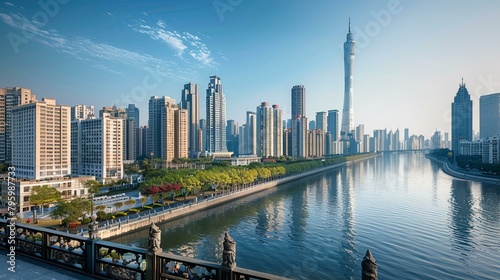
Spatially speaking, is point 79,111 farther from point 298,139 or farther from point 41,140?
point 298,139

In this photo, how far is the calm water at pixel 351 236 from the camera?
17672 millimetres

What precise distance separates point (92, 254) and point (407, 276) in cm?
1713

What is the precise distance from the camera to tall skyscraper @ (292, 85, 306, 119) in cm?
15662

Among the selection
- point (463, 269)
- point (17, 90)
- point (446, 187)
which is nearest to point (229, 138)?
point (17, 90)

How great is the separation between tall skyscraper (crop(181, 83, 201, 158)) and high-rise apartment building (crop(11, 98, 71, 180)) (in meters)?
70.6

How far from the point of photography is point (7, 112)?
2413 inches

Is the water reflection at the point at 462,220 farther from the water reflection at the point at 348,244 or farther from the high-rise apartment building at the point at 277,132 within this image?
the high-rise apartment building at the point at 277,132

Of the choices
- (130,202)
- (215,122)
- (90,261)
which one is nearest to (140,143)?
(215,122)

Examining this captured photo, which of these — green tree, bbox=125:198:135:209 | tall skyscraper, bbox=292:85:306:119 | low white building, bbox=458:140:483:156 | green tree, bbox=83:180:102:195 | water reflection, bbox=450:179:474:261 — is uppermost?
tall skyscraper, bbox=292:85:306:119

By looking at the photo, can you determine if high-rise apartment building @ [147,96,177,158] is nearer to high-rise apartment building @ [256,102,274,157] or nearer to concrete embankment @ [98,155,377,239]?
high-rise apartment building @ [256,102,274,157]

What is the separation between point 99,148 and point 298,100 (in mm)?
120415

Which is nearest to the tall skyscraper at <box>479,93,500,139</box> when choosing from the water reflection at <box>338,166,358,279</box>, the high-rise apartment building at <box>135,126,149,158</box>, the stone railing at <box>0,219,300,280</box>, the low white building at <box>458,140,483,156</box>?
the low white building at <box>458,140,483,156</box>

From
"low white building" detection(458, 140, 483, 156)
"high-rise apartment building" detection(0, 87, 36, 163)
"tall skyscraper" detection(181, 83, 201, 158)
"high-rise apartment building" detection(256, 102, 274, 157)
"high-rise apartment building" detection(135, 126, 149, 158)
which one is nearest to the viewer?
"high-rise apartment building" detection(0, 87, 36, 163)

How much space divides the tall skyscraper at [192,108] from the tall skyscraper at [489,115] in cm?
12679
